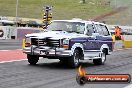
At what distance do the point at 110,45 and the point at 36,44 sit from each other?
4.57 meters

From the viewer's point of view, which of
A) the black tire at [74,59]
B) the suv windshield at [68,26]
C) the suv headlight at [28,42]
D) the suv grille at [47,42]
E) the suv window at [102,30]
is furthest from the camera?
the suv window at [102,30]

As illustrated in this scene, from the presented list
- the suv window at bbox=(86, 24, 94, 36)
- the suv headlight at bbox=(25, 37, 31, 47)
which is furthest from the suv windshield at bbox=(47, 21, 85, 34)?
the suv headlight at bbox=(25, 37, 31, 47)

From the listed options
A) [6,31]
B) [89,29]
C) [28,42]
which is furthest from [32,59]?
[6,31]

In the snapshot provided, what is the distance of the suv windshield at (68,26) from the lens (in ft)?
52.3

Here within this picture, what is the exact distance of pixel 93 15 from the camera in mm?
80125

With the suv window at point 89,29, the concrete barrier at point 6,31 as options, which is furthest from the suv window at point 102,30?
the concrete barrier at point 6,31

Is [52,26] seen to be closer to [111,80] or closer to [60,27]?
[60,27]

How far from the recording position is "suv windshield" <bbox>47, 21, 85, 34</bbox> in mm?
15953

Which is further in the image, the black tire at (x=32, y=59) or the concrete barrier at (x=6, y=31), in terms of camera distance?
the concrete barrier at (x=6, y=31)

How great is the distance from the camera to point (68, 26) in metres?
16.0

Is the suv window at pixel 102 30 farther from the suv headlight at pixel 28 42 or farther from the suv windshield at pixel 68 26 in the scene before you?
the suv headlight at pixel 28 42

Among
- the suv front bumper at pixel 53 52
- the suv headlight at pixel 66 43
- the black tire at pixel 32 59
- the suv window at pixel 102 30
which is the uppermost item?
the suv window at pixel 102 30

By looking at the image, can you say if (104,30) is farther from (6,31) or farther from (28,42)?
(6,31)

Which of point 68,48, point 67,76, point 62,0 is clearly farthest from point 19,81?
point 62,0
